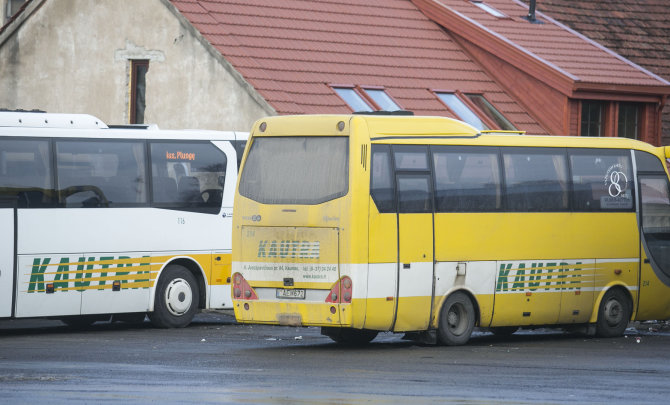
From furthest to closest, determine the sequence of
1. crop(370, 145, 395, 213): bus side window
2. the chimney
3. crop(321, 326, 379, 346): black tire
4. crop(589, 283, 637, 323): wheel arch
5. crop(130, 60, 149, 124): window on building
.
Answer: the chimney → crop(130, 60, 149, 124): window on building → crop(589, 283, 637, 323): wheel arch → crop(321, 326, 379, 346): black tire → crop(370, 145, 395, 213): bus side window

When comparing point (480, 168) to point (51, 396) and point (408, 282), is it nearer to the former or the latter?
point (408, 282)

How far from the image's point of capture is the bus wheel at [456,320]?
18891 millimetres

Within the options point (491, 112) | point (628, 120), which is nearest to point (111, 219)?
point (491, 112)

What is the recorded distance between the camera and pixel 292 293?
A: 60.0ft

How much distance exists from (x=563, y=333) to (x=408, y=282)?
480 cm

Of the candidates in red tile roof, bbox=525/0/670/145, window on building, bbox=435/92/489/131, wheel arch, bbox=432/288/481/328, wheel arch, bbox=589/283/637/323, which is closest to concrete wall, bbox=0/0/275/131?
window on building, bbox=435/92/489/131

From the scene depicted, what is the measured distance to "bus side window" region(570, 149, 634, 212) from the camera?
20781 millimetres

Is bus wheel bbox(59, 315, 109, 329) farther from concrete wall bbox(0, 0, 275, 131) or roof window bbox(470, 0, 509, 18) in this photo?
roof window bbox(470, 0, 509, 18)

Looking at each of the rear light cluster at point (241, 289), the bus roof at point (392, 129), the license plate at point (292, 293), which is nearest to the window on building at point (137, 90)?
the bus roof at point (392, 129)

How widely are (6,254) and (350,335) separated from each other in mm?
4798

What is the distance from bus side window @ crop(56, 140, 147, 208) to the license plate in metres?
4.22

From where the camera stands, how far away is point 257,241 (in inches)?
734

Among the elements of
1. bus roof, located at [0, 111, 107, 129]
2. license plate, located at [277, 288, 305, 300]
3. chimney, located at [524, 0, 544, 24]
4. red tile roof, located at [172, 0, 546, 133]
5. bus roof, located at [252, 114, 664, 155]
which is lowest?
license plate, located at [277, 288, 305, 300]

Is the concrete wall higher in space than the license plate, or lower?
higher
